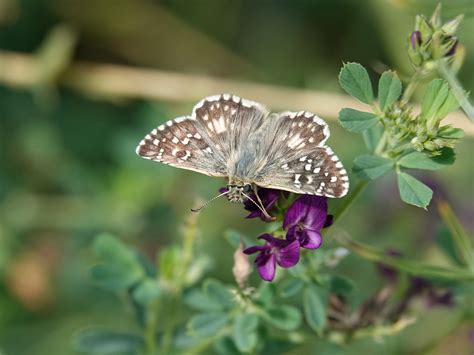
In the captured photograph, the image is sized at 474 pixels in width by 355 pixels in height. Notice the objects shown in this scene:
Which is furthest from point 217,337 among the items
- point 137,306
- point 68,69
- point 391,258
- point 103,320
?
point 68,69

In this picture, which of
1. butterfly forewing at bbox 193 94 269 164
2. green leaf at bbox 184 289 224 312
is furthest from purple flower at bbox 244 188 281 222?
green leaf at bbox 184 289 224 312

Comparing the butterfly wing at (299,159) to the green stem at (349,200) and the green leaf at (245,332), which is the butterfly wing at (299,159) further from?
the green leaf at (245,332)

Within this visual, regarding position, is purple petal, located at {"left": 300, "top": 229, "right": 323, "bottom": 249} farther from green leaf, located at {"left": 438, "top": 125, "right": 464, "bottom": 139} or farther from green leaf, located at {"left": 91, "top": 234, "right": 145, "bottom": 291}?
green leaf, located at {"left": 91, "top": 234, "right": 145, "bottom": 291}

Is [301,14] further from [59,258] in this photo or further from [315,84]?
[59,258]

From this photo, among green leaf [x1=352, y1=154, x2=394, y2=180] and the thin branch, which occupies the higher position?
green leaf [x1=352, y1=154, x2=394, y2=180]

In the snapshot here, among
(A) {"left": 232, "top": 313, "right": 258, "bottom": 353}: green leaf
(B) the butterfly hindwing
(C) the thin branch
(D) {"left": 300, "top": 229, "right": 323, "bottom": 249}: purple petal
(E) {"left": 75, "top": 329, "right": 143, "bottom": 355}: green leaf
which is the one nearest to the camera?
(B) the butterfly hindwing

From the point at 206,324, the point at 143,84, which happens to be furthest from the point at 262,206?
the point at 143,84

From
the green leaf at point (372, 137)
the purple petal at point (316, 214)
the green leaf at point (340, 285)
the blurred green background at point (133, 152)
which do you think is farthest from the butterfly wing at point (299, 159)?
the blurred green background at point (133, 152)
